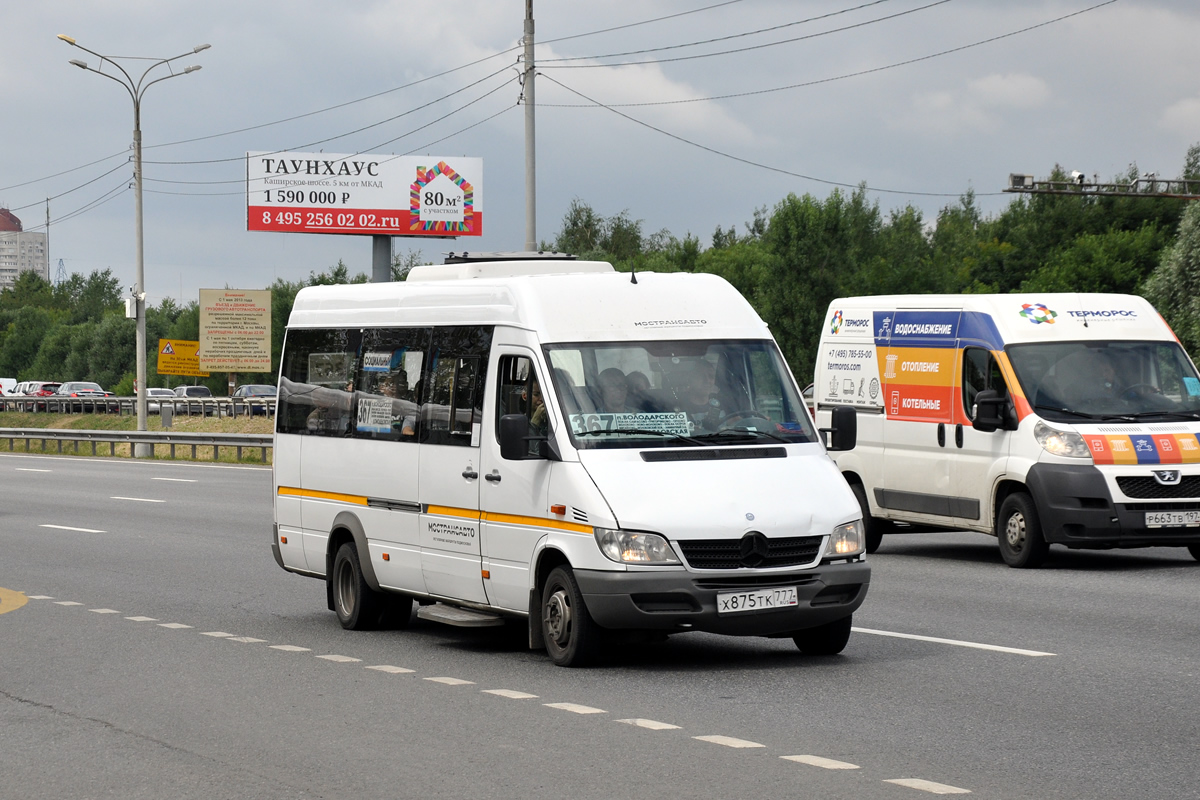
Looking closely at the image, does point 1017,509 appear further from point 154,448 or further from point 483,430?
point 154,448

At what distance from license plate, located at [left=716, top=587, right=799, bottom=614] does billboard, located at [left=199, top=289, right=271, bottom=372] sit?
58699 millimetres

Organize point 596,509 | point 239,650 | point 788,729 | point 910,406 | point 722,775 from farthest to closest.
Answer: point 910,406 → point 239,650 → point 596,509 → point 788,729 → point 722,775

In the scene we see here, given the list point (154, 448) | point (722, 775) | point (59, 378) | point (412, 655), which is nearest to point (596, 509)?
point (412, 655)

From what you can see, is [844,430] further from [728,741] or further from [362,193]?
[362,193]

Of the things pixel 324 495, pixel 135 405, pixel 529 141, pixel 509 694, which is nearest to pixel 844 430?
pixel 509 694

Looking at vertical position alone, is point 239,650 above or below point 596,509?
below

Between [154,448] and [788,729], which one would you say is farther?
[154,448]

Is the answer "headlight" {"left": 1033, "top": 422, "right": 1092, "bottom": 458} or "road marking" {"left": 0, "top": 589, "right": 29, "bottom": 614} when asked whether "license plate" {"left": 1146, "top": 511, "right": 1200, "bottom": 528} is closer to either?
"headlight" {"left": 1033, "top": 422, "right": 1092, "bottom": 458}

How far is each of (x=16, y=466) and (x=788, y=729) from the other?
36.5 m

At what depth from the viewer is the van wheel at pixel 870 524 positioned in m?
17.2

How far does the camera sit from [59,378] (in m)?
145

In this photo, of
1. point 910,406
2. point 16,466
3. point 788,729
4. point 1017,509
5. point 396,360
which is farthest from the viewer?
point 16,466

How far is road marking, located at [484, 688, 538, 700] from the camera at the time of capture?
350 inches

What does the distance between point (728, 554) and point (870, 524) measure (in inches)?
322
